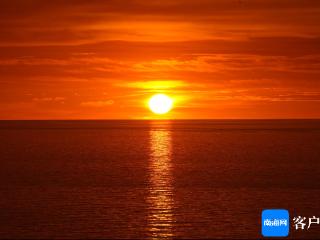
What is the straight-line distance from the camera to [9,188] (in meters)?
63.6

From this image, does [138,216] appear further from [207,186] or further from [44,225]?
[207,186]

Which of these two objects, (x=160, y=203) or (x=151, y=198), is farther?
(x=151, y=198)

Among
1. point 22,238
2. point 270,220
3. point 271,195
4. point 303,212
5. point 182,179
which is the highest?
point 182,179

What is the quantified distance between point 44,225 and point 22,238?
4010 mm

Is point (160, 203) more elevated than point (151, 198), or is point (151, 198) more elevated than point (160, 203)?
point (151, 198)

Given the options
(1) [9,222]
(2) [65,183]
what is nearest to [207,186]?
(2) [65,183]

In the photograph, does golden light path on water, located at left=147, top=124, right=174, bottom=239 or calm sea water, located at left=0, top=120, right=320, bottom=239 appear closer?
golden light path on water, located at left=147, top=124, right=174, bottom=239

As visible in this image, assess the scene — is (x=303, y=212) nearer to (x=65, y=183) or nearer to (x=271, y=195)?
(x=271, y=195)

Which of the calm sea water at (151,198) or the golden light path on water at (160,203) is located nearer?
the golden light path on water at (160,203)

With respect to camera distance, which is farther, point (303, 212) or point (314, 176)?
point (314, 176)

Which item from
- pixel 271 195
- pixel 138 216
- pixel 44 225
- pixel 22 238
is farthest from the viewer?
pixel 271 195

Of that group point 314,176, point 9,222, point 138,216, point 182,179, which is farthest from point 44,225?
point 314,176

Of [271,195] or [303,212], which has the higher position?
[271,195]

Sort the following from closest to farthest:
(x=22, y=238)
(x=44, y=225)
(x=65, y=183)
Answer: (x=22, y=238), (x=44, y=225), (x=65, y=183)
